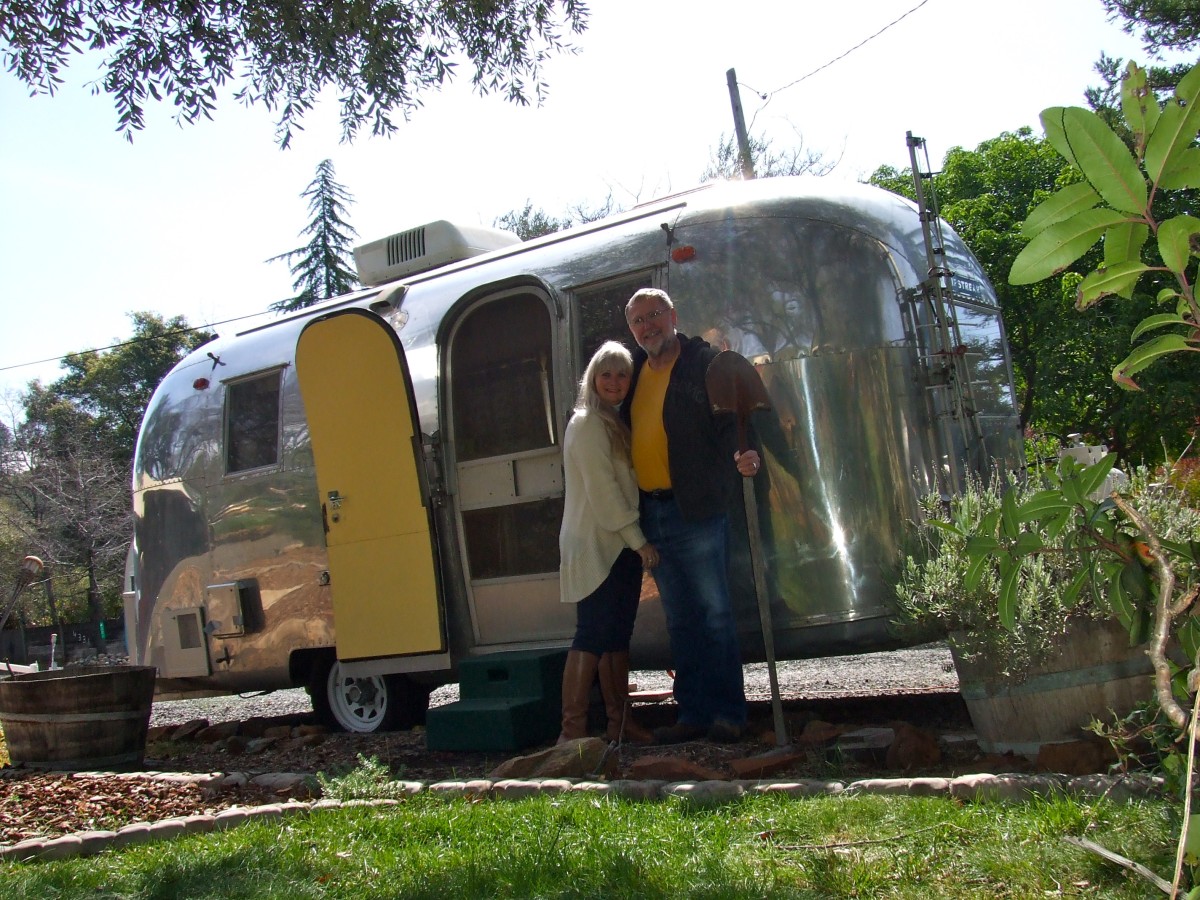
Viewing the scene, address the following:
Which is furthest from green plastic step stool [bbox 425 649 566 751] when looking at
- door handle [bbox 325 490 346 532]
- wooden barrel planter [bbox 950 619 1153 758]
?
wooden barrel planter [bbox 950 619 1153 758]

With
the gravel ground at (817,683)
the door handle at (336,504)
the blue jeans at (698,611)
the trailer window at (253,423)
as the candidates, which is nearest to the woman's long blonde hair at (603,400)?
the blue jeans at (698,611)

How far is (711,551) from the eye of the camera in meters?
5.25

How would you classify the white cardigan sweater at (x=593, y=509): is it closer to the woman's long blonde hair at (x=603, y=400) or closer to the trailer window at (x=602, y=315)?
the woman's long blonde hair at (x=603, y=400)

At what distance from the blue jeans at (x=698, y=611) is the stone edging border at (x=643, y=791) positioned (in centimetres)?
111

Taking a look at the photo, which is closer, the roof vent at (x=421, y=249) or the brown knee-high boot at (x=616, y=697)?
the brown knee-high boot at (x=616, y=697)

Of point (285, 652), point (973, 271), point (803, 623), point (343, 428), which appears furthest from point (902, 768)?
point (285, 652)

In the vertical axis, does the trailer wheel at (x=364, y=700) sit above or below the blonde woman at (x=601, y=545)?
below

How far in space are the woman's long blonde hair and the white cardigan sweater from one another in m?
0.05

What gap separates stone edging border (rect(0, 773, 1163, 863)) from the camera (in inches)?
130

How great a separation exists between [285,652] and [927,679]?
435 centimetres

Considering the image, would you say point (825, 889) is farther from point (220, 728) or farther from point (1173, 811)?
point (220, 728)

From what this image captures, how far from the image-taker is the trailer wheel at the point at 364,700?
282 inches

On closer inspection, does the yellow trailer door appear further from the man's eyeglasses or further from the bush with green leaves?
the bush with green leaves

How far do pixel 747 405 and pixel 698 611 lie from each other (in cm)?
103
